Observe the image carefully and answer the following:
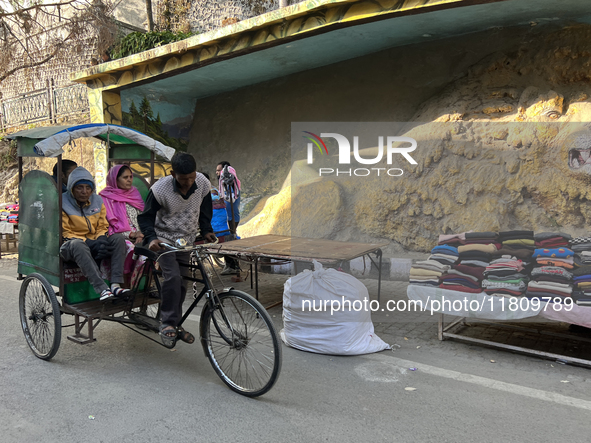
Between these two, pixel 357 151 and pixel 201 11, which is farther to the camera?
pixel 201 11

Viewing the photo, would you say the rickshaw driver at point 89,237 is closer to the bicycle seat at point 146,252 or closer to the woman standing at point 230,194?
the bicycle seat at point 146,252

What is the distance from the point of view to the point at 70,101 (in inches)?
575

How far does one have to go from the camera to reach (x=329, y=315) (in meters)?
4.26

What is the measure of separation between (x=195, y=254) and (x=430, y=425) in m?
2.10

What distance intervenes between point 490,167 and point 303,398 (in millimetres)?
5748

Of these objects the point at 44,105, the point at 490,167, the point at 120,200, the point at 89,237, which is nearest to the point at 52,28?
the point at 44,105

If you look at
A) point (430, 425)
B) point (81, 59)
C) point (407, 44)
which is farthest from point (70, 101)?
point (430, 425)

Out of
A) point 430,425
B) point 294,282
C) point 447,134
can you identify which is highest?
point 447,134

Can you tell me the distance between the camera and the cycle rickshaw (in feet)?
11.2

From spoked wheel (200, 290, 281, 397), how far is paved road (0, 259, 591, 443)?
15cm

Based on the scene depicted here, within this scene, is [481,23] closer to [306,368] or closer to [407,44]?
[407,44]

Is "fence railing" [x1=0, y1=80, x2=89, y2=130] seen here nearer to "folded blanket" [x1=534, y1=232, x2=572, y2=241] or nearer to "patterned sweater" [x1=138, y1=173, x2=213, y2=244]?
"patterned sweater" [x1=138, y1=173, x2=213, y2=244]

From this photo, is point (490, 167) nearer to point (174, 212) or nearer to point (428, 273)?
point (428, 273)

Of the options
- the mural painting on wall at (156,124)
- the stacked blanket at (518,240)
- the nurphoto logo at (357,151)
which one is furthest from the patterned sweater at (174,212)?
the mural painting on wall at (156,124)
